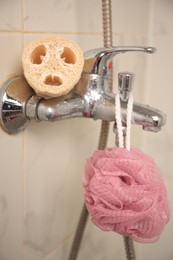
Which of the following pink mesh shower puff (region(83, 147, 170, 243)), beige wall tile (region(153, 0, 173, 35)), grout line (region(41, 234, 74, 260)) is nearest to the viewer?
pink mesh shower puff (region(83, 147, 170, 243))

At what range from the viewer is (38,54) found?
1.34 ft

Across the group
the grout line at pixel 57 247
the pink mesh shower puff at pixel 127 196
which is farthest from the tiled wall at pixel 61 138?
the pink mesh shower puff at pixel 127 196

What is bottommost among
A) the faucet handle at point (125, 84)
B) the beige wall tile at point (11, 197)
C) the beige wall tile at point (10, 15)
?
the beige wall tile at point (11, 197)

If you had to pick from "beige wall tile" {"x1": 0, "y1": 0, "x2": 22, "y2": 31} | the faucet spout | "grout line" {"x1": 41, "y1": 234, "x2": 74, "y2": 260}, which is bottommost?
"grout line" {"x1": 41, "y1": 234, "x2": 74, "y2": 260}

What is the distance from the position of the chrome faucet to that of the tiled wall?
0.02 metres

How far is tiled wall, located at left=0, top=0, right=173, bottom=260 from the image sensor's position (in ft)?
1.41

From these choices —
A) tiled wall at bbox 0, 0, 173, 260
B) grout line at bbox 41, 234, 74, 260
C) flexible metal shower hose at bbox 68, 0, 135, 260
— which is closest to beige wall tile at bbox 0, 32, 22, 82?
tiled wall at bbox 0, 0, 173, 260

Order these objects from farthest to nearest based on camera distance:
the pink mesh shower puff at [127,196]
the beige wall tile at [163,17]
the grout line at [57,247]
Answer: the beige wall tile at [163,17] < the grout line at [57,247] < the pink mesh shower puff at [127,196]

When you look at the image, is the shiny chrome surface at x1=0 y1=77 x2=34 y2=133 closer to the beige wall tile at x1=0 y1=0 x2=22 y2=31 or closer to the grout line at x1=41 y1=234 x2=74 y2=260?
the beige wall tile at x1=0 y1=0 x2=22 y2=31

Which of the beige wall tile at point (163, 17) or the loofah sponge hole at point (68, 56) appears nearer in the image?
the loofah sponge hole at point (68, 56)

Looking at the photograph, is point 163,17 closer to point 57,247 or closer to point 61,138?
point 61,138

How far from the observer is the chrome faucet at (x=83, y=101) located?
41 cm

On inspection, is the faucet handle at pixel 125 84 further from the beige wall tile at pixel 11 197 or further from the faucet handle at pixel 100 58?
the beige wall tile at pixel 11 197

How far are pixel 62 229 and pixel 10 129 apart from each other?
24cm
